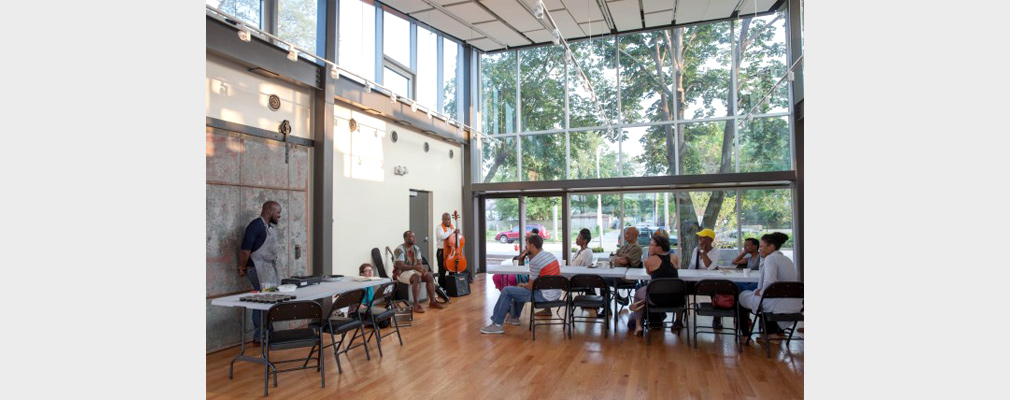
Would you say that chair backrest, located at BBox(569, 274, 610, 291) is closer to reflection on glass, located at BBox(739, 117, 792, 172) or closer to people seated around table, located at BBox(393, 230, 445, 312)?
people seated around table, located at BBox(393, 230, 445, 312)

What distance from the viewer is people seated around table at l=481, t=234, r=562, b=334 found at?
6.10 m

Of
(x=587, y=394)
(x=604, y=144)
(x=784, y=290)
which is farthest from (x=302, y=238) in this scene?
(x=604, y=144)

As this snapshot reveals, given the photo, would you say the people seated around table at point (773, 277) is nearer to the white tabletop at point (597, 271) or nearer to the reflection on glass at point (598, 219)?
the white tabletop at point (597, 271)

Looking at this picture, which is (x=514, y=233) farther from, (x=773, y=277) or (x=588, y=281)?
→ (x=773, y=277)

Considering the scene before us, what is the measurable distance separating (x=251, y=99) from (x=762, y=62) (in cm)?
901

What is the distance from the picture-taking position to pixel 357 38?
28.5ft

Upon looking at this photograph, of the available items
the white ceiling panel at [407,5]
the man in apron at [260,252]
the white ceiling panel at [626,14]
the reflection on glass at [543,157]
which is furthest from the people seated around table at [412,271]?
the white ceiling panel at [626,14]

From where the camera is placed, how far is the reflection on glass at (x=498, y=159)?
1206 centimetres

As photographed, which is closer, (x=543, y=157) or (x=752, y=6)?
(x=752, y=6)

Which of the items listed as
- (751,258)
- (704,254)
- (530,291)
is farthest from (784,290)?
(530,291)

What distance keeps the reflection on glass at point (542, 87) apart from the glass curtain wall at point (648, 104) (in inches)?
0.9

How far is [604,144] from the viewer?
37.6 feet

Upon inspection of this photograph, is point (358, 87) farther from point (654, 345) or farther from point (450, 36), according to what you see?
point (654, 345)

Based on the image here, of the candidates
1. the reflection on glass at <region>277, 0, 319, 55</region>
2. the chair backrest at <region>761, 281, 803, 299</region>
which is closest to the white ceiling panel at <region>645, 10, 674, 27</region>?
the reflection on glass at <region>277, 0, 319, 55</region>
